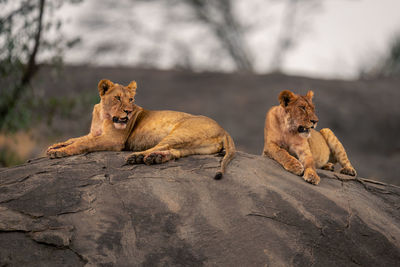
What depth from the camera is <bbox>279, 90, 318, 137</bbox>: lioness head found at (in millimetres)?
4625

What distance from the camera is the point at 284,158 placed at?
4.79m

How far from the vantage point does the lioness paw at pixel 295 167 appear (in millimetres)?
4613

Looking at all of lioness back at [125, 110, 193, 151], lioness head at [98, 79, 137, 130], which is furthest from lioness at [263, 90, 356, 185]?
lioness head at [98, 79, 137, 130]

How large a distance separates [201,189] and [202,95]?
1158 centimetres

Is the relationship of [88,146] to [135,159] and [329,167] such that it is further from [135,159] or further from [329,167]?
[329,167]

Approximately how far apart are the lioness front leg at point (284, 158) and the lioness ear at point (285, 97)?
19.3 inches

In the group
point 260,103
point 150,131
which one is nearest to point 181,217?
point 150,131

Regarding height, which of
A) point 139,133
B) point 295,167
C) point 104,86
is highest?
point 104,86

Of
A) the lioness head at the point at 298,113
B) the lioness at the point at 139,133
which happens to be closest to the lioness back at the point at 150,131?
the lioness at the point at 139,133

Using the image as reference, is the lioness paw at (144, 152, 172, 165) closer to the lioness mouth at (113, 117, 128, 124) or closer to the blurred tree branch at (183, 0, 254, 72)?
the lioness mouth at (113, 117, 128, 124)

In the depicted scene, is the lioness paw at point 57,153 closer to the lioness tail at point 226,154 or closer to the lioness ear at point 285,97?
the lioness tail at point 226,154

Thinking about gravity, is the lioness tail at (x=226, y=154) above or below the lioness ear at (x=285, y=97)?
below

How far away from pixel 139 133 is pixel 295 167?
171cm

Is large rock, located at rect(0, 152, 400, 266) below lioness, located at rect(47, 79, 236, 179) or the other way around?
below
